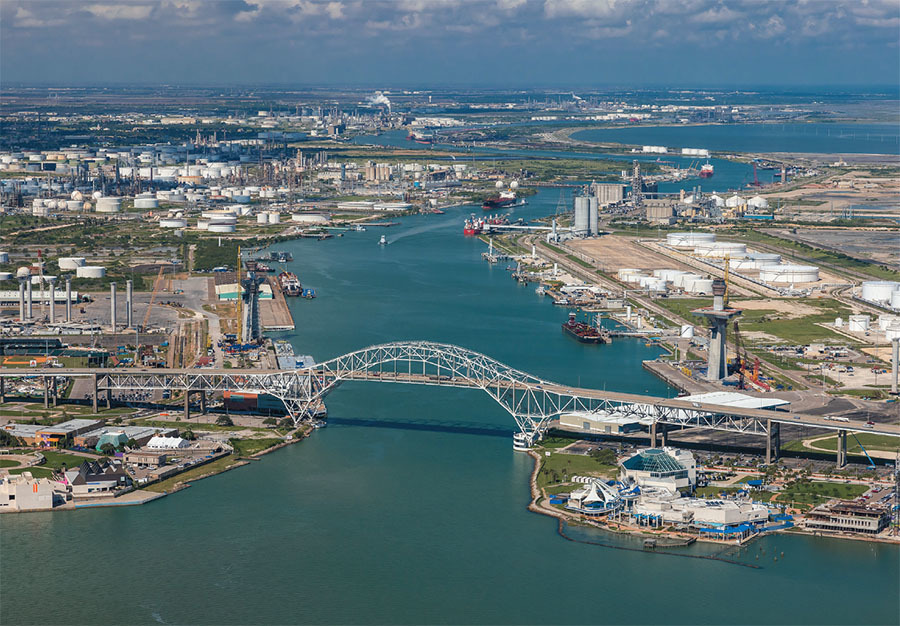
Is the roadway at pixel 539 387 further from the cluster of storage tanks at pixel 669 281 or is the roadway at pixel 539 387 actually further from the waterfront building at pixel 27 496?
the cluster of storage tanks at pixel 669 281

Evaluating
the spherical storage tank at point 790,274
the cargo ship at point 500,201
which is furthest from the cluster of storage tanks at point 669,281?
the cargo ship at point 500,201

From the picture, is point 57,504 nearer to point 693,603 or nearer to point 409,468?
point 409,468

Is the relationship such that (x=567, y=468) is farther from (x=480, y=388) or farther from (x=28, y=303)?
(x=28, y=303)

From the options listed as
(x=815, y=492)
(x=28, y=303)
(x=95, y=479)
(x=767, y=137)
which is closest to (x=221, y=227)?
(x=28, y=303)

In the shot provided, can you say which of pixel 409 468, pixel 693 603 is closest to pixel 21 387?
pixel 409 468

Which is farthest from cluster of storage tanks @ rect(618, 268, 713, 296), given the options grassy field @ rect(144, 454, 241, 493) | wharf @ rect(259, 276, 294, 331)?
grassy field @ rect(144, 454, 241, 493)

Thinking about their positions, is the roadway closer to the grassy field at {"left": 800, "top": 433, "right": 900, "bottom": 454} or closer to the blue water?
the grassy field at {"left": 800, "top": 433, "right": 900, "bottom": 454}

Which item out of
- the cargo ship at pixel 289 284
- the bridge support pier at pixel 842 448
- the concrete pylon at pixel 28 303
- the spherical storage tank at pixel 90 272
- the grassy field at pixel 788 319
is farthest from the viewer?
the spherical storage tank at pixel 90 272

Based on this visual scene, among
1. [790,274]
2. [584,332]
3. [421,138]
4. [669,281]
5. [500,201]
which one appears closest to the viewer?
[584,332]
